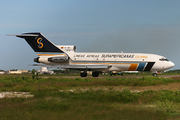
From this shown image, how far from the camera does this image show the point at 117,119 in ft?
30.7

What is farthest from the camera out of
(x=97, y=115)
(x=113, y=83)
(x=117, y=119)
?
(x=113, y=83)

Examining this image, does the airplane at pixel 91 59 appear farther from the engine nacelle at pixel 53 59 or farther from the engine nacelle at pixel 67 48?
the engine nacelle at pixel 67 48

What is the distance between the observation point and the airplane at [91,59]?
39.6 meters

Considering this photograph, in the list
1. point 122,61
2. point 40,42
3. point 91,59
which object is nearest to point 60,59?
point 40,42

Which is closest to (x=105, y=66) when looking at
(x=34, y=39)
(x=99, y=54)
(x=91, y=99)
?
(x=99, y=54)

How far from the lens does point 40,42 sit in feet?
133

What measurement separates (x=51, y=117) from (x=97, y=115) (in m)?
1.92

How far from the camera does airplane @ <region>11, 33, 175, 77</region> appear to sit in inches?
1559

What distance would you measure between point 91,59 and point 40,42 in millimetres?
9234

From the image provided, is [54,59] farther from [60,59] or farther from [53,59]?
[60,59]

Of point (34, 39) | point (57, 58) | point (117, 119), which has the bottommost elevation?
point (117, 119)

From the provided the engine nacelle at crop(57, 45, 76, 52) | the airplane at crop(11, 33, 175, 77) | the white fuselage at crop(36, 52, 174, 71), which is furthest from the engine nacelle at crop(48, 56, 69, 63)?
the engine nacelle at crop(57, 45, 76, 52)

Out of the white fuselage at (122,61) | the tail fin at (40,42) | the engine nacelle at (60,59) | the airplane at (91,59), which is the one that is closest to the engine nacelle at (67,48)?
the airplane at (91,59)

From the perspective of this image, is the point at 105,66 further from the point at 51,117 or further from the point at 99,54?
the point at 51,117
